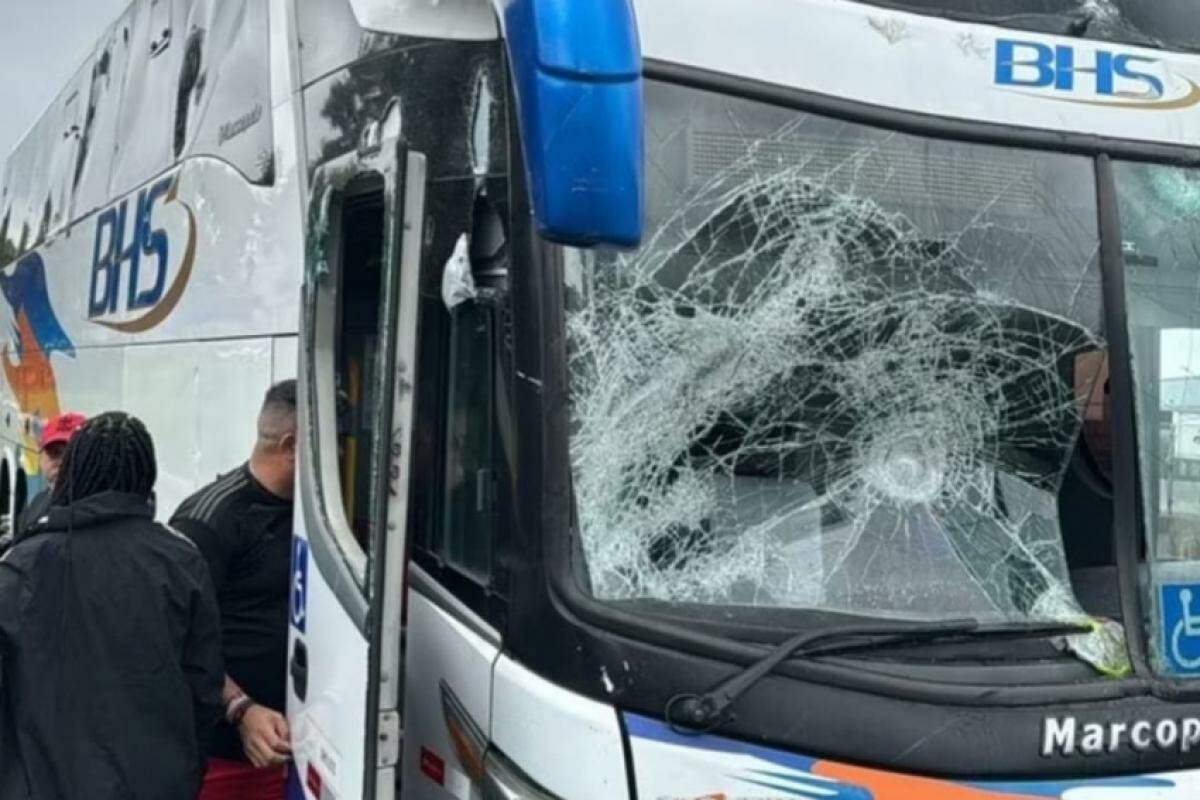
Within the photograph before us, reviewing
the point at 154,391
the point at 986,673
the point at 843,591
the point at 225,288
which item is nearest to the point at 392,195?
the point at 843,591

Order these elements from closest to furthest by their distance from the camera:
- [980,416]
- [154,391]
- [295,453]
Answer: [980,416], [295,453], [154,391]

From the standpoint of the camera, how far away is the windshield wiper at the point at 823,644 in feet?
7.13

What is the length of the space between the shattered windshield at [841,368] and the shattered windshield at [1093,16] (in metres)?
0.29

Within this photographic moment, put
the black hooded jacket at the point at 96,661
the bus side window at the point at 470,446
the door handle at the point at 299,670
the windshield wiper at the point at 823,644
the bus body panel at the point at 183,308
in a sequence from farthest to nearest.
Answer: the bus body panel at the point at 183,308
the door handle at the point at 299,670
the black hooded jacket at the point at 96,661
the bus side window at the point at 470,446
the windshield wiper at the point at 823,644

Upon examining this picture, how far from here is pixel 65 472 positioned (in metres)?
3.13

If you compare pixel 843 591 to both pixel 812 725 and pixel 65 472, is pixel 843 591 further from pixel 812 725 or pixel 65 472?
pixel 65 472

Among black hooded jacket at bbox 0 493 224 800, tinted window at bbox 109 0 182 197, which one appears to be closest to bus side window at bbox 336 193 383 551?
black hooded jacket at bbox 0 493 224 800

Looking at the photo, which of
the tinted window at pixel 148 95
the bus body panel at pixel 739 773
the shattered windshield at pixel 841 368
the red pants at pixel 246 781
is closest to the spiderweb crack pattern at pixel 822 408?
the shattered windshield at pixel 841 368

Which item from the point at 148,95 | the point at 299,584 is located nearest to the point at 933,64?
the point at 299,584

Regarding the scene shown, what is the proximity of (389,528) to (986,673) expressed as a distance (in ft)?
3.79

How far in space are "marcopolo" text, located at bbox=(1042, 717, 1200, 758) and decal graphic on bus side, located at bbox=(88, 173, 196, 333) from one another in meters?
3.56

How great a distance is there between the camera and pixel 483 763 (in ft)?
8.03

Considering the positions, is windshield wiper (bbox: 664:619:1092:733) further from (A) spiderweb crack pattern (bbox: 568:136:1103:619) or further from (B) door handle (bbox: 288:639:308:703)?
(B) door handle (bbox: 288:639:308:703)

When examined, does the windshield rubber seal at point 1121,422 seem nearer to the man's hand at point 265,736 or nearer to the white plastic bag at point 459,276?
the white plastic bag at point 459,276
